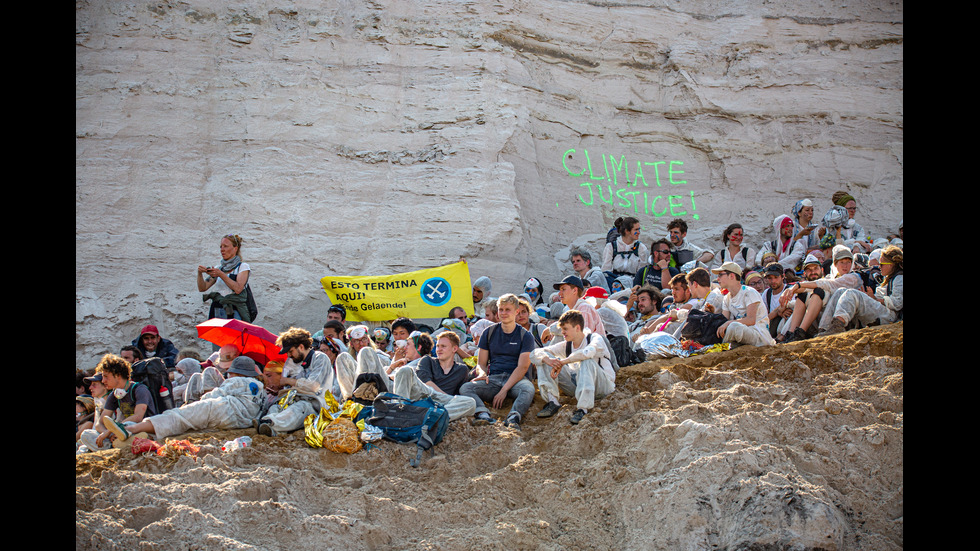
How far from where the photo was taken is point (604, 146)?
13898 millimetres

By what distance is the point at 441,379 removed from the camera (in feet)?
22.8

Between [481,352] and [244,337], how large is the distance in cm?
246

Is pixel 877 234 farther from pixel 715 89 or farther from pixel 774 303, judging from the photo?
pixel 774 303

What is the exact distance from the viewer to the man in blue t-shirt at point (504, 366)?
690 centimetres

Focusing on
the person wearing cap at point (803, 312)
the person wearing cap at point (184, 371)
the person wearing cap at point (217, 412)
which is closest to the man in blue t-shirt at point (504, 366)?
the person wearing cap at point (217, 412)

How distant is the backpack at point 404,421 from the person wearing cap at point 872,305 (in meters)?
4.14

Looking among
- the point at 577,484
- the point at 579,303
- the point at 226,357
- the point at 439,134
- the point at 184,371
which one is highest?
the point at 439,134

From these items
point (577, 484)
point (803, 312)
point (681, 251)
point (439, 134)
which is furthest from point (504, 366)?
point (439, 134)

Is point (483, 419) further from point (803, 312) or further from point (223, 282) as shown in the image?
point (223, 282)

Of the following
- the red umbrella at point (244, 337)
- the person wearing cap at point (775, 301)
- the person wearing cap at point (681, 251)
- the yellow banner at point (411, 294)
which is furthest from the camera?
the yellow banner at point (411, 294)

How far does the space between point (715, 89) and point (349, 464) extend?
10.7m

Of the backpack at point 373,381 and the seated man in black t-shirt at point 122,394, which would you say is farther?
the backpack at point 373,381

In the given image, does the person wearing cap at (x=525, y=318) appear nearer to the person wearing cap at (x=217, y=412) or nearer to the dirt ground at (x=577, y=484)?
the dirt ground at (x=577, y=484)

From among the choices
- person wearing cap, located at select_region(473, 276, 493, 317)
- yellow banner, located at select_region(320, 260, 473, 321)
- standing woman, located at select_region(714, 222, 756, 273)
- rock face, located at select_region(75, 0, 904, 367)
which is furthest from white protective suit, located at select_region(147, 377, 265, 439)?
standing woman, located at select_region(714, 222, 756, 273)
